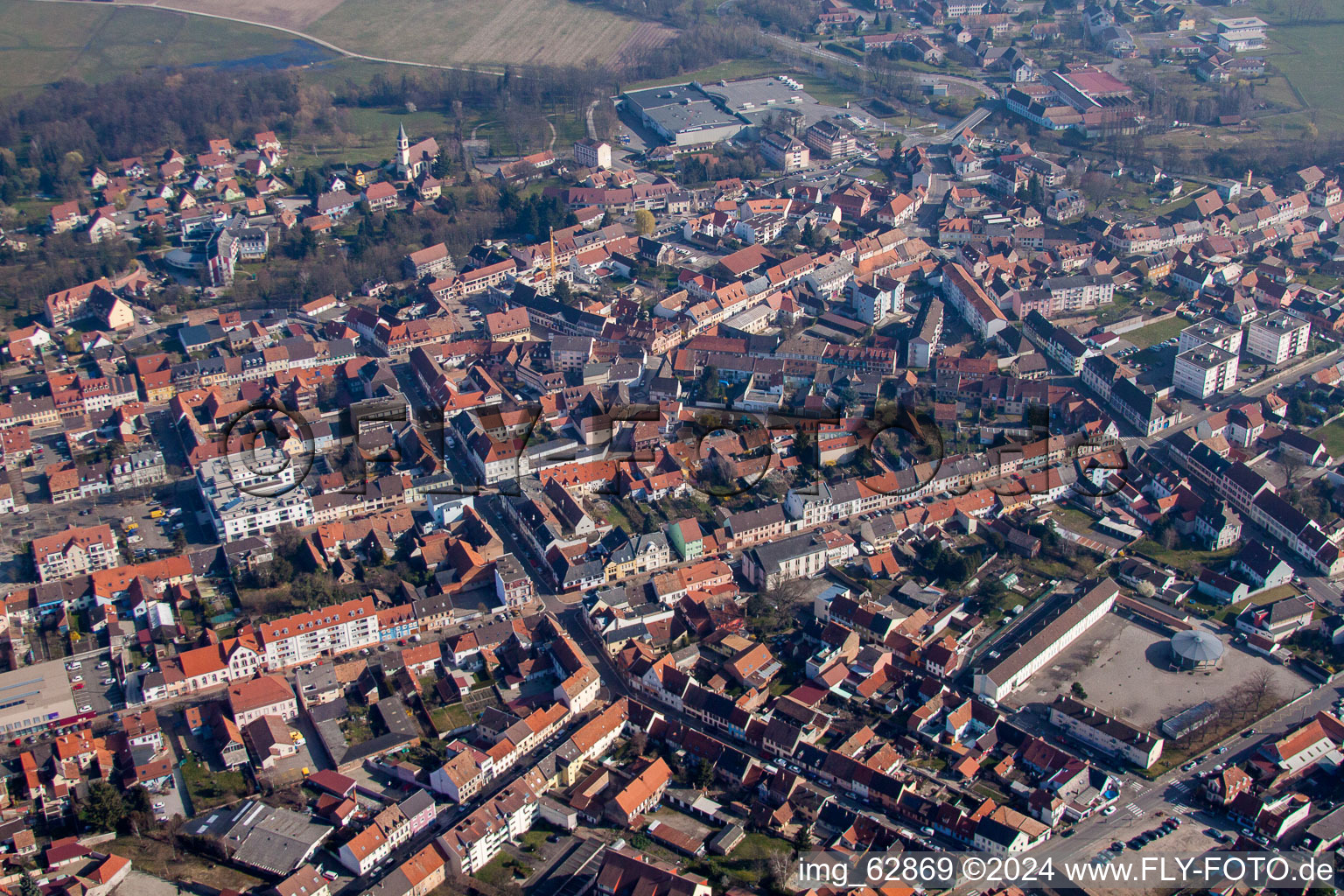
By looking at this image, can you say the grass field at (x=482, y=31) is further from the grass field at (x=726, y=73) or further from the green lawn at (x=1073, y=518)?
the green lawn at (x=1073, y=518)

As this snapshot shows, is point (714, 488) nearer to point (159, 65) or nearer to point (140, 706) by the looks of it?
point (140, 706)

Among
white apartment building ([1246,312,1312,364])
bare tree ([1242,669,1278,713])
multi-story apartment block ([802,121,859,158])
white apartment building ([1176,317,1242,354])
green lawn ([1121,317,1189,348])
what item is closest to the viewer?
bare tree ([1242,669,1278,713])

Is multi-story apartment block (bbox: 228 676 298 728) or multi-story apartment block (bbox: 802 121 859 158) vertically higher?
multi-story apartment block (bbox: 802 121 859 158)

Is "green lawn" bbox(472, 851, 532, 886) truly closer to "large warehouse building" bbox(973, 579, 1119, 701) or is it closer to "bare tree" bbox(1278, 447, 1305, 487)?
"large warehouse building" bbox(973, 579, 1119, 701)

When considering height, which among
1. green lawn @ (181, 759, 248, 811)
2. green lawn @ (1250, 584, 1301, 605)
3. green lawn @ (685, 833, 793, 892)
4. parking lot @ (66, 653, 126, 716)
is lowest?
green lawn @ (181, 759, 248, 811)

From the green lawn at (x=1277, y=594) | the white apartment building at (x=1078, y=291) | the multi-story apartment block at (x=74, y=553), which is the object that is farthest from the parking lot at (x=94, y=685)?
the white apartment building at (x=1078, y=291)

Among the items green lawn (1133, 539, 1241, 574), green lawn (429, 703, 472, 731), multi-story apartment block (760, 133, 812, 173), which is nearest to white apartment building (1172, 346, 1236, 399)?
green lawn (1133, 539, 1241, 574)

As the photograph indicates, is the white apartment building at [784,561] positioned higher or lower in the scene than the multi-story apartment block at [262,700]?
higher
